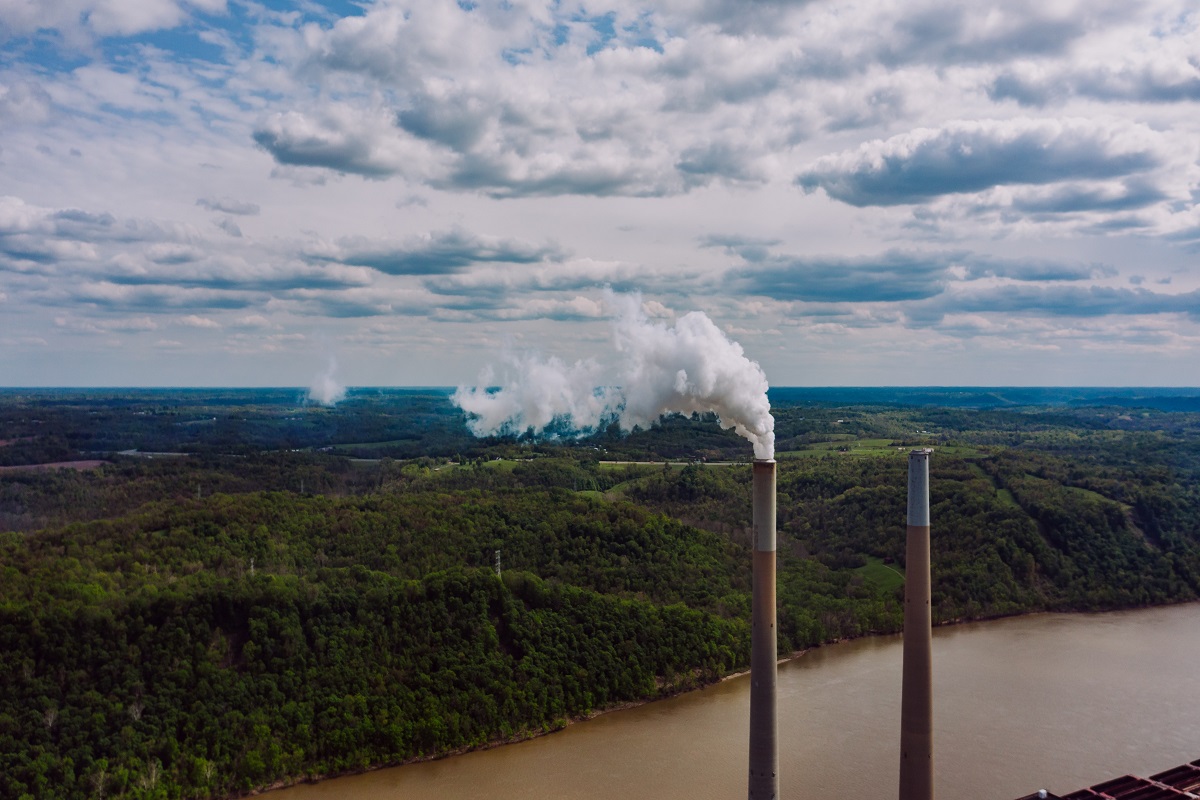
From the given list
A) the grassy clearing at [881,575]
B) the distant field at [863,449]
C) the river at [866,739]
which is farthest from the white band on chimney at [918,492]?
the distant field at [863,449]

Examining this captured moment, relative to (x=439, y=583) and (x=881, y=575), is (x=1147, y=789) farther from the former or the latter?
(x=881, y=575)

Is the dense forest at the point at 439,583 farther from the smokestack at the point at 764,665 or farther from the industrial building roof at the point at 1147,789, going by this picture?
the industrial building roof at the point at 1147,789

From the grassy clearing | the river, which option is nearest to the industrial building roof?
the river

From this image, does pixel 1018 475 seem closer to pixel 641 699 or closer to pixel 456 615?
pixel 641 699

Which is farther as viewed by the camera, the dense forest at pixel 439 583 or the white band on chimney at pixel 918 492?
the dense forest at pixel 439 583

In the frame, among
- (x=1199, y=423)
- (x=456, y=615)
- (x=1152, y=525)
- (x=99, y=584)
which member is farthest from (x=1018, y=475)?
(x=1199, y=423)
